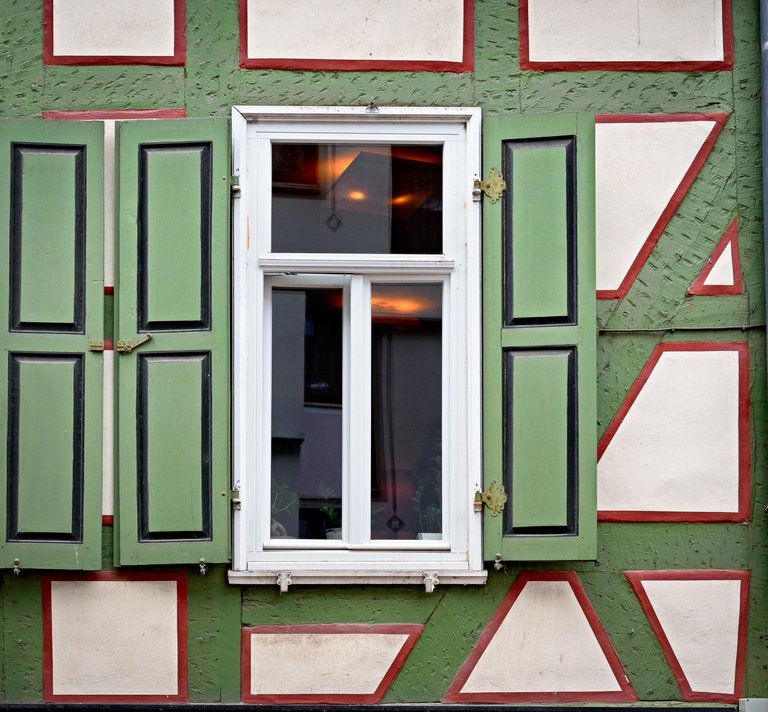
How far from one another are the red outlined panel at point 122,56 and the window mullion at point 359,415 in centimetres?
115

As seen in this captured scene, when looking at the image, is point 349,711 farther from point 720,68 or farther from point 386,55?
point 720,68

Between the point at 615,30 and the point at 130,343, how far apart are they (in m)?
2.29

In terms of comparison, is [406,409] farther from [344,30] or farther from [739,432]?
[344,30]

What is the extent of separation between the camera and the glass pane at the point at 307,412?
4.63 m

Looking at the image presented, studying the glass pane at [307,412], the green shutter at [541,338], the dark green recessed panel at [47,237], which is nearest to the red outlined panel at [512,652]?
the green shutter at [541,338]

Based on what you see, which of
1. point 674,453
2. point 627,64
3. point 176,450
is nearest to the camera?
point 176,450

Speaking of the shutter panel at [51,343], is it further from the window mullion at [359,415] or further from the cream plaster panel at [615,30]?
the cream plaster panel at [615,30]

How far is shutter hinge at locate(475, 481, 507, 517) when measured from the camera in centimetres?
441

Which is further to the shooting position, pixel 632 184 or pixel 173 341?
pixel 632 184

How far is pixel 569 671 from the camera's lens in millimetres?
4488

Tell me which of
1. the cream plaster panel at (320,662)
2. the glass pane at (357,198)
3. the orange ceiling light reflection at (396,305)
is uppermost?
the glass pane at (357,198)

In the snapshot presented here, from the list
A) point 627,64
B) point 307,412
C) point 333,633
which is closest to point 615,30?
point 627,64

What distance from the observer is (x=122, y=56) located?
15.0 ft

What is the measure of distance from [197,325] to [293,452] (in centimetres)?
66
